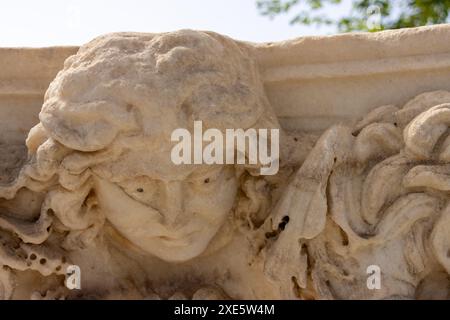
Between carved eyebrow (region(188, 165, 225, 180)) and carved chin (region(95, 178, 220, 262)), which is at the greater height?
carved eyebrow (region(188, 165, 225, 180))

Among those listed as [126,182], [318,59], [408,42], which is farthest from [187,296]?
[408,42]

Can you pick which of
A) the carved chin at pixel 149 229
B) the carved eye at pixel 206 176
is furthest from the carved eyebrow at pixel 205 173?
the carved chin at pixel 149 229

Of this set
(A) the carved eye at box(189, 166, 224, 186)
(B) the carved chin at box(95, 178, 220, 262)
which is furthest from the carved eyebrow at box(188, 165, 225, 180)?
(B) the carved chin at box(95, 178, 220, 262)

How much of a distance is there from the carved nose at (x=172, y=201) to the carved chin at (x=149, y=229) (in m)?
0.02

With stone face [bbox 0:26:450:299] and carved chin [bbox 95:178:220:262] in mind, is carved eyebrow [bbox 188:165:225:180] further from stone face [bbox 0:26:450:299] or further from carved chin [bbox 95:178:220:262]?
carved chin [bbox 95:178:220:262]

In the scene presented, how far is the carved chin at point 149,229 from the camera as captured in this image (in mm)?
1933

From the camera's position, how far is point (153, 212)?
1.93m

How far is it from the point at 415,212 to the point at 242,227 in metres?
0.48

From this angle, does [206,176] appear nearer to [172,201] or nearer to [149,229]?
[172,201]

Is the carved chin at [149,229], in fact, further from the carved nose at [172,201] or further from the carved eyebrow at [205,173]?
the carved eyebrow at [205,173]

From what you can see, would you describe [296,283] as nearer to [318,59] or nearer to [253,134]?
[253,134]

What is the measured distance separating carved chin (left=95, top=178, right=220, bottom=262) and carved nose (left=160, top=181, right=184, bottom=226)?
2 centimetres

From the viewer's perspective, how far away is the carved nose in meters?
1.89
